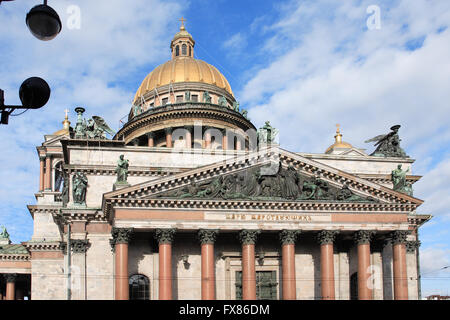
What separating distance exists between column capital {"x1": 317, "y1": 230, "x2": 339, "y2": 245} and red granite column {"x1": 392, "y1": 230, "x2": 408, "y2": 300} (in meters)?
4.43

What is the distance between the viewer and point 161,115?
63469mm

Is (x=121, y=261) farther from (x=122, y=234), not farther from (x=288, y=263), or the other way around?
(x=288, y=263)

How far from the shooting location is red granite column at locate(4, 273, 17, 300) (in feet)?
200

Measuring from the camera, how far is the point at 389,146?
5394cm

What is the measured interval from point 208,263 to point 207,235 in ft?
6.02

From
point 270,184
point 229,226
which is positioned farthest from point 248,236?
point 270,184

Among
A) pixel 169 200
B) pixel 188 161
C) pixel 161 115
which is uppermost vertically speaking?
pixel 161 115

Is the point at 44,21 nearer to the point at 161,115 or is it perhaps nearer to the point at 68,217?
the point at 68,217

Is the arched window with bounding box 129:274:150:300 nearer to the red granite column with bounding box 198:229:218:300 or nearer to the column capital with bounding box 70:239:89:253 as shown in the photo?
the column capital with bounding box 70:239:89:253

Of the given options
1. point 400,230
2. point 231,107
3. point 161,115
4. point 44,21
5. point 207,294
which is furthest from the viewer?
point 231,107

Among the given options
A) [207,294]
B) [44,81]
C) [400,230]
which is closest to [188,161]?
[207,294]

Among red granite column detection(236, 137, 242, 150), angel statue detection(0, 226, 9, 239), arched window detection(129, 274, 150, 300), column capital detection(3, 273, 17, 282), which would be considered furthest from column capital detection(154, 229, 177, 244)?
angel statue detection(0, 226, 9, 239)

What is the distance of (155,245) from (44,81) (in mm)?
33686

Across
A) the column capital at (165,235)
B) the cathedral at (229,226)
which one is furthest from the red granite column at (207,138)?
the column capital at (165,235)
